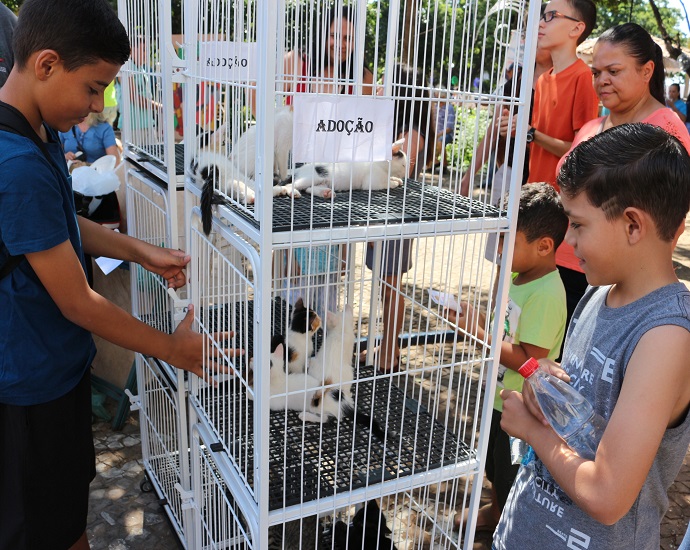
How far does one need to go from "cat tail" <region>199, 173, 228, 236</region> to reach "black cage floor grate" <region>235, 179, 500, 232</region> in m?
0.15

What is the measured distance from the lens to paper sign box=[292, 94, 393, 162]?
1337mm

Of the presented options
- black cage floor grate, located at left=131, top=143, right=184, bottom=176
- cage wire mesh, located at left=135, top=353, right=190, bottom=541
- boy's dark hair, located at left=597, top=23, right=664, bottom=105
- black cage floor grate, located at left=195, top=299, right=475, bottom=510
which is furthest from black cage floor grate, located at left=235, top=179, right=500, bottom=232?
boy's dark hair, located at left=597, top=23, right=664, bottom=105

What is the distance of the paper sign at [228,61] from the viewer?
5.08 ft

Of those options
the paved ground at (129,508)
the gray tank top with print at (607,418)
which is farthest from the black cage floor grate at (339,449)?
the paved ground at (129,508)

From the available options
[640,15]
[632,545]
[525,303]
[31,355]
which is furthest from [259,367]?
[640,15]

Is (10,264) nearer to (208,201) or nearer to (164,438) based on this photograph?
(208,201)

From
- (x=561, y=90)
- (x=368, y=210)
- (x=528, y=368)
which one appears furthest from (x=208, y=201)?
(x=561, y=90)

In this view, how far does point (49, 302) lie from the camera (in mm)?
1662

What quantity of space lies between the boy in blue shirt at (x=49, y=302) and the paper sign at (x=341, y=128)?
642 millimetres

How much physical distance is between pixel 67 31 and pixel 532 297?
1.70 metres

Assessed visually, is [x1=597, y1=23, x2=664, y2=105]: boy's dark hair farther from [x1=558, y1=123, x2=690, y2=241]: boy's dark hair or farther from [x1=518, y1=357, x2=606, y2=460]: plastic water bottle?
[x1=518, y1=357, x2=606, y2=460]: plastic water bottle

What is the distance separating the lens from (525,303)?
87.6 inches

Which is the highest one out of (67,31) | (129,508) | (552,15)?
(552,15)

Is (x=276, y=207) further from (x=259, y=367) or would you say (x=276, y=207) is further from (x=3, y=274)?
(x=3, y=274)
